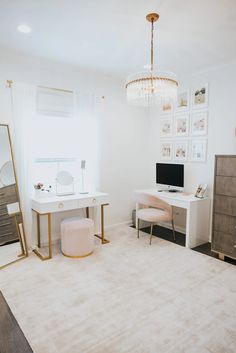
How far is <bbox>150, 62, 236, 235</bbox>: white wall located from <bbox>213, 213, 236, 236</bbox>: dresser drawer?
68 cm

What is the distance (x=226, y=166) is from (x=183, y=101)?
1571mm

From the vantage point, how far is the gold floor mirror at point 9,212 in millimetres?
3107

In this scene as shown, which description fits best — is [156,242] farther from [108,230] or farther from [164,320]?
[164,320]

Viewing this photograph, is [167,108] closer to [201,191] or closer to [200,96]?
[200,96]

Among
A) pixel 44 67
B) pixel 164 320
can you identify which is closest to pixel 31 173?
pixel 44 67

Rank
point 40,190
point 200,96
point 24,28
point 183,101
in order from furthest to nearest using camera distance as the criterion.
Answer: point 183,101 → point 200,96 → point 40,190 → point 24,28

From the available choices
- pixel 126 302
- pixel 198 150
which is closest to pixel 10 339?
pixel 126 302

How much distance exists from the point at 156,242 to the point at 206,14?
298cm

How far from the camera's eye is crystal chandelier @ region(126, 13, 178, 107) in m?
2.34

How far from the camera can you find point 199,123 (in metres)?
3.89

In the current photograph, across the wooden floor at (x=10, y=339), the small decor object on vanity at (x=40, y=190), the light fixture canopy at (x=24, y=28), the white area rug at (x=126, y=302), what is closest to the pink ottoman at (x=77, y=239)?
the white area rug at (x=126, y=302)

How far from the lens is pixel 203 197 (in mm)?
3723

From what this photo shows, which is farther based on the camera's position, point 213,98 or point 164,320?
point 213,98

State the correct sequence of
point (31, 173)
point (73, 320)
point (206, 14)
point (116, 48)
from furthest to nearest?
point (31, 173) → point (116, 48) → point (206, 14) → point (73, 320)
